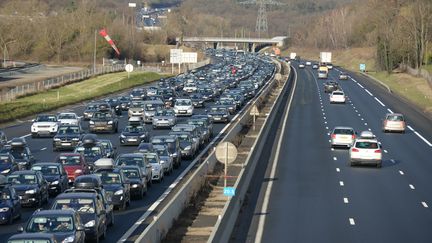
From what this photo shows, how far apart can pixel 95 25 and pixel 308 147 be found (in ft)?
435

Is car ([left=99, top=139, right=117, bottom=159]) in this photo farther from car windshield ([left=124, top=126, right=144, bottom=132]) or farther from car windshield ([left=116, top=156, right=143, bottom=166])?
car windshield ([left=124, top=126, right=144, bottom=132])

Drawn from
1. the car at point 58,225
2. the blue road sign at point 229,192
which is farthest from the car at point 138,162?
the car at point 58,225

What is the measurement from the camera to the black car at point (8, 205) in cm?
2683

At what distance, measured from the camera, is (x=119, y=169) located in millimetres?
31875

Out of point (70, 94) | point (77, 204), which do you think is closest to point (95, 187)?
point (77, 204)

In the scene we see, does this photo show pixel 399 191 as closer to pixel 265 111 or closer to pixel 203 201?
pixel 203 201

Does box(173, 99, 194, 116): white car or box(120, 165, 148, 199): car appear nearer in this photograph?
box(120, 165, 148, 199): car

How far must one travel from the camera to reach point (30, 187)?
1185 inches

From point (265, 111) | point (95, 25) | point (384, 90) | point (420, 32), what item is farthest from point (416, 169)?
point (95, 25)

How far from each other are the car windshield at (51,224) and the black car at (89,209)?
4.86 feet

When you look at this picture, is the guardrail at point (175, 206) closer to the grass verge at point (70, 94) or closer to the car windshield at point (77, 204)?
the car windshield at point (77, 204)

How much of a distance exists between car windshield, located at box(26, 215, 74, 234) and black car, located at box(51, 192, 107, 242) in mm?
1481

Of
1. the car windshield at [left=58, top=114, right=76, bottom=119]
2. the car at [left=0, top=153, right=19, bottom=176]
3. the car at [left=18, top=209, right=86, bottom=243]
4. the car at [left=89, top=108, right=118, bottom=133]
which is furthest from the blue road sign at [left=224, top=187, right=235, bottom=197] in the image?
the car windshield at [left=58, top=114, right=76, bottom=119]

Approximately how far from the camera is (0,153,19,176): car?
3547cm
